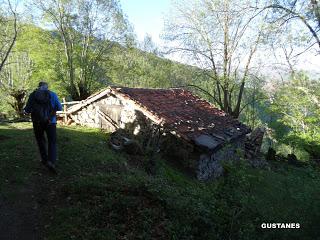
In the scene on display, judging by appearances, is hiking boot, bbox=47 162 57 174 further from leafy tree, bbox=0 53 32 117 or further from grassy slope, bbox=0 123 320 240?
leafy tree, bbox=0 53 32 117

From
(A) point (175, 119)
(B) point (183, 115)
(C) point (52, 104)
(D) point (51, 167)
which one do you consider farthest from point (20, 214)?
(B) point (183, 115)

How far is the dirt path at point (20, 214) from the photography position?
16.2 ft

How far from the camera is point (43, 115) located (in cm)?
689

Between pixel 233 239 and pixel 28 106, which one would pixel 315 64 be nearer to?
pixel 233 239

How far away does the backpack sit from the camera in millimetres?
6879

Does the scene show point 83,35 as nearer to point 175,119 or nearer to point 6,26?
point 6,26

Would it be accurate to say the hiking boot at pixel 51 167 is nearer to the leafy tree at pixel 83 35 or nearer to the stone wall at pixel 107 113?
the stone wall at pixel 107 113

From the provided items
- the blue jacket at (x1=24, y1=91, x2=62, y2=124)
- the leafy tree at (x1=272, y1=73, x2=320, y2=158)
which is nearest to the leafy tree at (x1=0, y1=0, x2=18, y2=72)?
the blue jacket at (x1=24, y1=91, x2=62, y2=124)

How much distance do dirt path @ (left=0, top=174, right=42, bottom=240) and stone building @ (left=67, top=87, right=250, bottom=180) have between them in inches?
257

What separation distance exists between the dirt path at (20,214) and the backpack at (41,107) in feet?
4.82

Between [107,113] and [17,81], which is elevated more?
[17,81]

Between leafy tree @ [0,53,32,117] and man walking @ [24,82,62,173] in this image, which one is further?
leafy tree @ [0,53,32,117]

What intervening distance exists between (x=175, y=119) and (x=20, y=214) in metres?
8.49

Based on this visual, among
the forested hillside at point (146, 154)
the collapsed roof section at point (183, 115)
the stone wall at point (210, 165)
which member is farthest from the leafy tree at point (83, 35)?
the stone wall at point (210, 165)
